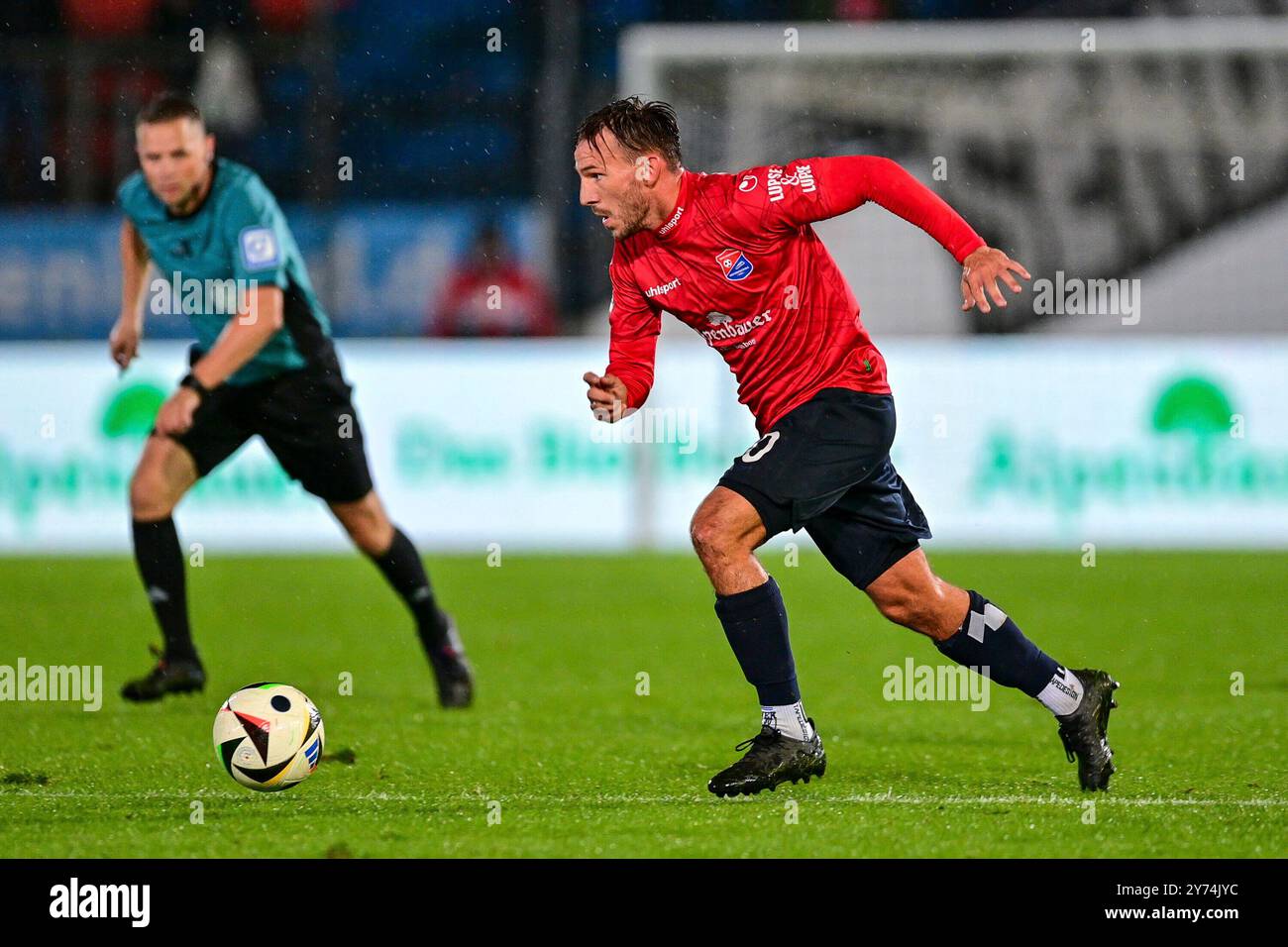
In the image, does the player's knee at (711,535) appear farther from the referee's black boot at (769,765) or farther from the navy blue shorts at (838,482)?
the referee's black boot at (769,765)

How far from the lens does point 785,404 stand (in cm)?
483

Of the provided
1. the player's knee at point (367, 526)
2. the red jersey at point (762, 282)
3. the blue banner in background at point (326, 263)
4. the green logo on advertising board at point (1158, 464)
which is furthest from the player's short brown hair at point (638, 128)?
the blue banner in background at point (326, 263)

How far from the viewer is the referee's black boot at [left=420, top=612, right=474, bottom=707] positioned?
256 inches

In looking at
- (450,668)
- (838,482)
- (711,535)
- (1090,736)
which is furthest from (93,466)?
(1090,736)

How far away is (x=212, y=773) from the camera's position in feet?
16.6

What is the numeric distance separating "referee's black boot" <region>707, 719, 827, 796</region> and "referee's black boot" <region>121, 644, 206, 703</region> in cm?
238

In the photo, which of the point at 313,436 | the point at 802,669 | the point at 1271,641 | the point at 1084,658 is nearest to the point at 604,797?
the point at 313,436

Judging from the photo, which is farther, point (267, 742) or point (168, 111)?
point (168, 111)

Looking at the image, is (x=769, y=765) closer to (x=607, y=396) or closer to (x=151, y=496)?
(x=607, y=396)

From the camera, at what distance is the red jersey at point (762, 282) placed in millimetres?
4699

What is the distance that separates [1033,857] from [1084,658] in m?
3.80

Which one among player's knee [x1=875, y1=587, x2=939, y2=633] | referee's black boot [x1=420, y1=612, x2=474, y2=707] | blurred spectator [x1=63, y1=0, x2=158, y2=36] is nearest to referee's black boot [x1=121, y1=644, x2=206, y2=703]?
referee's black boot [x1=420, y1=612, x2=474, y2=707]

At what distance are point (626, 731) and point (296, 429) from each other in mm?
1677

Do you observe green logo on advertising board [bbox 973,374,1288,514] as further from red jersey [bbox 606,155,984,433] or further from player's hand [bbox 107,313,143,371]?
red jersey [bbox 606,155,984,433]
